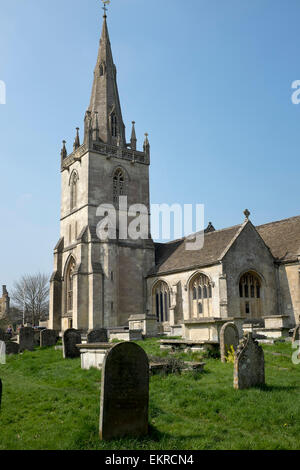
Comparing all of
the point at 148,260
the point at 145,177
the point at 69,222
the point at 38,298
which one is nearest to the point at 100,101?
the point at 145,177

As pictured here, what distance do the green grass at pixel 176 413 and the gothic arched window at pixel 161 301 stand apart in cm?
2019

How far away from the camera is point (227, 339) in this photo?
15.1 metres

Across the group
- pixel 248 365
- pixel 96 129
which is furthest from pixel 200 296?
pixel 248 365

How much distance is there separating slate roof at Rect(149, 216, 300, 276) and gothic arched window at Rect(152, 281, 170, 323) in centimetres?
A: 121

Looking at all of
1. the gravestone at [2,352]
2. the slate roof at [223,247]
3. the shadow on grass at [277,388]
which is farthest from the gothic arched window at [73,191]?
the shadow on grass at [277,388]

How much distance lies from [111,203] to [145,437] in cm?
2878

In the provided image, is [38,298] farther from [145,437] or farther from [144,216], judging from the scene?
[145,437]

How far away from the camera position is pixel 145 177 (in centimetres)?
3894

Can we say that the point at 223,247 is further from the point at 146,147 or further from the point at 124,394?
the point at 124,394

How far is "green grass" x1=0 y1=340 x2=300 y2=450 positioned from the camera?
308 inches

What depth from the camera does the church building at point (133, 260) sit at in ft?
96.9

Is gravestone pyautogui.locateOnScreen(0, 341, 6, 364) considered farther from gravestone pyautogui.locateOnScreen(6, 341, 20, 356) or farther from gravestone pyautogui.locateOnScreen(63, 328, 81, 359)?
gravestone pyautogui.locateOnScreen(63, 328, 81, 359)

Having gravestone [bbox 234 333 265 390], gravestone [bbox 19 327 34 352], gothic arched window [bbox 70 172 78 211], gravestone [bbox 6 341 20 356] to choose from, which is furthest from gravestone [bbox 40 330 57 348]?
gravestone [bbox 234 333 265 390]

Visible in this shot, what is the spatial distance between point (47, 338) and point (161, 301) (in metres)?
11.9
